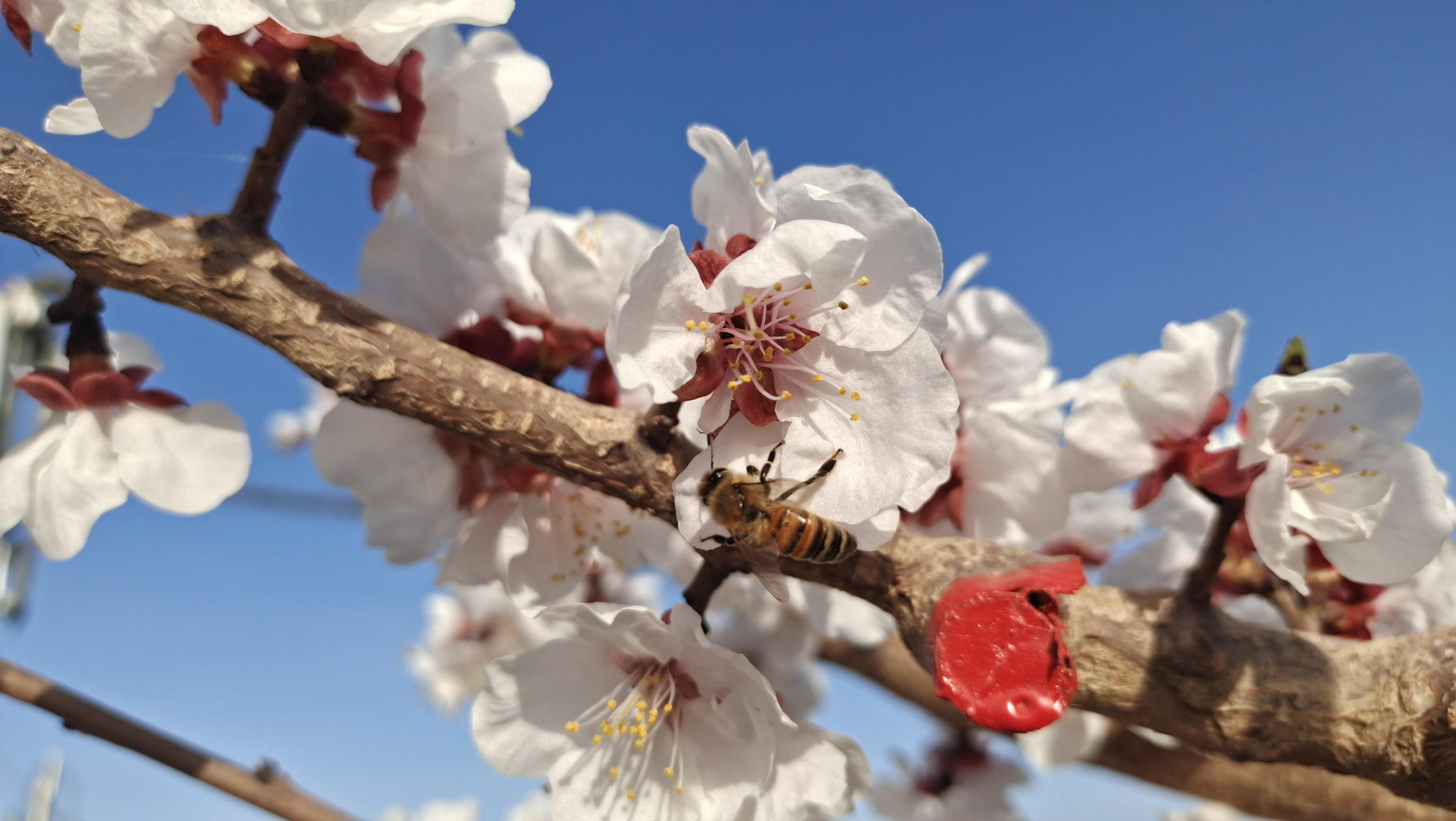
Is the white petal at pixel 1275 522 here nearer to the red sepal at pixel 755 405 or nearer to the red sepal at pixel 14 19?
the red sepal at pixel 755 405

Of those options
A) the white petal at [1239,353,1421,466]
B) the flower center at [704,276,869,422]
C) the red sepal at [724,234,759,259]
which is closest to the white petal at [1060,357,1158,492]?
the white petal at [1239,353,1421,466]

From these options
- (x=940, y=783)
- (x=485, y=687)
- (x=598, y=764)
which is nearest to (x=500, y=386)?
(x=485, y=687)

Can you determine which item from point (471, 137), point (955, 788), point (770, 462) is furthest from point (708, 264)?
point (955, 788)

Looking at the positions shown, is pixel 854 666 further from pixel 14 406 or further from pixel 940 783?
pixel 14 406

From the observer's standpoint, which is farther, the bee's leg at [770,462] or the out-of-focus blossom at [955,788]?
the out-of-focus blossom at [955,788]

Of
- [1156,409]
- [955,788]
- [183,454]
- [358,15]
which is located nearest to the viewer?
[358,15]

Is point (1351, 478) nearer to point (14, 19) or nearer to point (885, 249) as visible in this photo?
point (885, 249)

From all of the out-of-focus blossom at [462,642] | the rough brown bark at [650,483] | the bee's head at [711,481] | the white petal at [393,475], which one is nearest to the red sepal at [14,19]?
the rough brown bark at [650,483]
